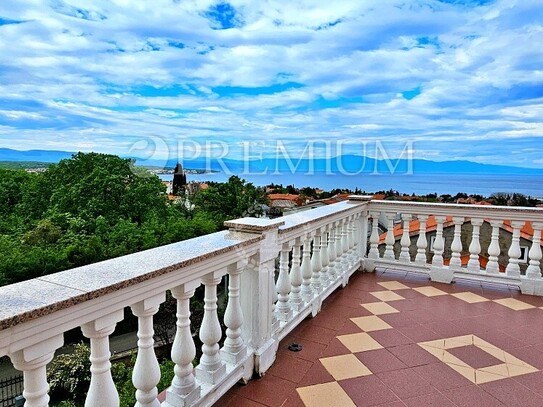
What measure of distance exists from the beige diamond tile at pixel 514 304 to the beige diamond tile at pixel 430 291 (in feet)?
1.71

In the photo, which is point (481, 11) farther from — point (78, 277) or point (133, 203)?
point (133, 203)

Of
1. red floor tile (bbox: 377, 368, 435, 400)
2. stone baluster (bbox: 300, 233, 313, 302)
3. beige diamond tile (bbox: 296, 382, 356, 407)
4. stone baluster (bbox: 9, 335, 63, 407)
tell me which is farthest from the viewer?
stone baluster (bbox: 300, 233, 313, 302)

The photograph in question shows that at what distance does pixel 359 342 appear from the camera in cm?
258

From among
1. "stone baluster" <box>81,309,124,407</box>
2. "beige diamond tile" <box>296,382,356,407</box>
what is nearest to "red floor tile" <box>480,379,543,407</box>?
"beige diamond tile" <box>296,382,356,407</box>

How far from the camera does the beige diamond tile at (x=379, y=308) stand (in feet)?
10.4

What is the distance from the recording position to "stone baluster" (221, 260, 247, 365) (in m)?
1.92

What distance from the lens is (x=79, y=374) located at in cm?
1009

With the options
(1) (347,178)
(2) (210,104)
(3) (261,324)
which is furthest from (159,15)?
(2) (210,104)

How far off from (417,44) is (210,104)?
1404cm

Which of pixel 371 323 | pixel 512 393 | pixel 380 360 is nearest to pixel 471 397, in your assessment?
pixel 512 393

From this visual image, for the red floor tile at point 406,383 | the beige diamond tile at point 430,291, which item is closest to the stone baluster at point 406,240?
the beige diamond tile at point 430,291

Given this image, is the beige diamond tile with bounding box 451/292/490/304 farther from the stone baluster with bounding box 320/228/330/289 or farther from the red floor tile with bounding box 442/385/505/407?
the red floor tile with bounding box 442/385/505/407

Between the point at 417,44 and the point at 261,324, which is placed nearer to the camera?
the point at 261,324

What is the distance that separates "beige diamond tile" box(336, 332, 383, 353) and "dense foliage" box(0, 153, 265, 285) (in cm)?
1285
